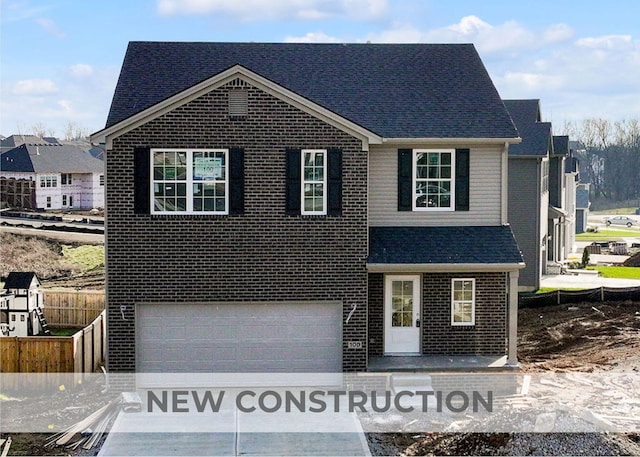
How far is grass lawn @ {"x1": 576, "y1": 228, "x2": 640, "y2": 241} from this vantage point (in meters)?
68.4

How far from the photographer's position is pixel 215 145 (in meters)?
18.0

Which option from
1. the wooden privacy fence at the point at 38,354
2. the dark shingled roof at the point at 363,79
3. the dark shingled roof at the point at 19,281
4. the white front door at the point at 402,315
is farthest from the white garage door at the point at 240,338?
the dark shingled roof at the point at 19,281

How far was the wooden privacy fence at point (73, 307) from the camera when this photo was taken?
91.7 feet

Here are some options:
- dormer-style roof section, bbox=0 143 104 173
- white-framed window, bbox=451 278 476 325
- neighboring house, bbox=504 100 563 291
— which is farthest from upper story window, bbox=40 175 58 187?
white-framed window, bbox=451 278 476 325

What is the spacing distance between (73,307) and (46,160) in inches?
1674

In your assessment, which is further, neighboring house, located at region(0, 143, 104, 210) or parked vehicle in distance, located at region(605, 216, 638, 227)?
parked vehicle in distance, located at region(605, 216, 638, 227)

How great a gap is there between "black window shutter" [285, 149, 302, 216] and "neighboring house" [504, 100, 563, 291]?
16.8m

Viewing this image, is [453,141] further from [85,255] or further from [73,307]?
[85,255]

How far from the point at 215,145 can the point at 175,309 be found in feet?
11.8

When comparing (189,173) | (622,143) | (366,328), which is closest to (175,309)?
(189,173)

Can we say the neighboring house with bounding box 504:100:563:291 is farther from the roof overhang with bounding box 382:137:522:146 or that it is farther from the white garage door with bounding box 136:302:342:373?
the white garage door with bounding box 136:302:342:373

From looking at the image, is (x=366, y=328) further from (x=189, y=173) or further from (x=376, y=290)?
(x=189, y=173)

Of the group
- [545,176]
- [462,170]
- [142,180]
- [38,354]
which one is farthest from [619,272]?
[38,354]

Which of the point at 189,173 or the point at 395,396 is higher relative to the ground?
the point at 189,173
